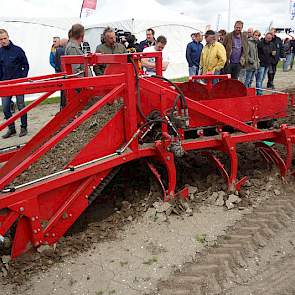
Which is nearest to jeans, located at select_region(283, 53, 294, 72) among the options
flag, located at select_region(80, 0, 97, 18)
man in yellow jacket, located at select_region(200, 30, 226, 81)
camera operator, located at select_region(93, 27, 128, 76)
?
flag, located at select_region(80, 0, 97, 18)

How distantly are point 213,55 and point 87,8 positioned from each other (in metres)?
9.24

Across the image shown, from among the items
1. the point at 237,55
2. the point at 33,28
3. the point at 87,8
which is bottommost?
the point at 237,55

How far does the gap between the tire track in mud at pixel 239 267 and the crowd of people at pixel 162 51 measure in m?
2.10

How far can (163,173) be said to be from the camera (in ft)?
15.8

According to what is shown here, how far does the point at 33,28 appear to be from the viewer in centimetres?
1228

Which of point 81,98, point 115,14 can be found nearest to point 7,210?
point 81,98

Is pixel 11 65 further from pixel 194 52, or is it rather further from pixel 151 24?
pixel 151 24

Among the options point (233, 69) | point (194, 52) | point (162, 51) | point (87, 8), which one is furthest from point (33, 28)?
point (162, 51)

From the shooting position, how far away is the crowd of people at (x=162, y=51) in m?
6.12

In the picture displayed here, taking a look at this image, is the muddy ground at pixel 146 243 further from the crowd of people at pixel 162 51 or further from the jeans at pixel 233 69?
the jeans at pixel 233 69

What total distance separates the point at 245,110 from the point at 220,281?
2.22 m

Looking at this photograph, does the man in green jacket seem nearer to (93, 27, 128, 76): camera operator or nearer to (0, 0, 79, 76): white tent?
(93, 27, 128, 76): camera operator

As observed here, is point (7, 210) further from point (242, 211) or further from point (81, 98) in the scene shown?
point (242, 211)

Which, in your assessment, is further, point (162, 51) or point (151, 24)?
point (151, 24)
